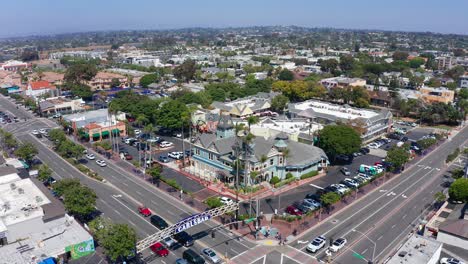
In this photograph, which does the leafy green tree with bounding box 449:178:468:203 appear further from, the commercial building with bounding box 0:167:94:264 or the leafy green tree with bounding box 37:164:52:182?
the leafy green tree with bounding box 37:164:52:182

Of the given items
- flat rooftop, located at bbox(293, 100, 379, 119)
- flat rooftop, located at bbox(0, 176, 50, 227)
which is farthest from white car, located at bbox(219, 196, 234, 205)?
flat rooftop, located at bbox(293, 100, 379, 119)

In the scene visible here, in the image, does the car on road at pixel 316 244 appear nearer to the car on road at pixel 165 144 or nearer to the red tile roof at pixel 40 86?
the car on road at pixel 165 144

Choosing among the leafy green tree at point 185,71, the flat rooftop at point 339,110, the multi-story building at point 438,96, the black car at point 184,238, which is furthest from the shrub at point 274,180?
the leafy green tree at point 185,71

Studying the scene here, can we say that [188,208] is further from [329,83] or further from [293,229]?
[329,83]

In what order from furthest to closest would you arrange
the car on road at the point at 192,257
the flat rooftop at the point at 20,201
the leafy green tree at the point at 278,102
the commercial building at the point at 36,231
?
the leafy green tree at the point at 278,102, the flat rooftop at the point at 20,201, the car on road at the point at 192,257, the commercial building at the point at 36,231

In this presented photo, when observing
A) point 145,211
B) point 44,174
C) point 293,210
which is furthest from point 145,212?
point 293,210

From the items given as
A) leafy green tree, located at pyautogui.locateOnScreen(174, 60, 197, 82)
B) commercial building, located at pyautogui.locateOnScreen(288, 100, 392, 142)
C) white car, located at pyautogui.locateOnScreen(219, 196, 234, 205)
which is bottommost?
white car, located at pyautogui.locateOnScreen(219, 196, 234, 205)
